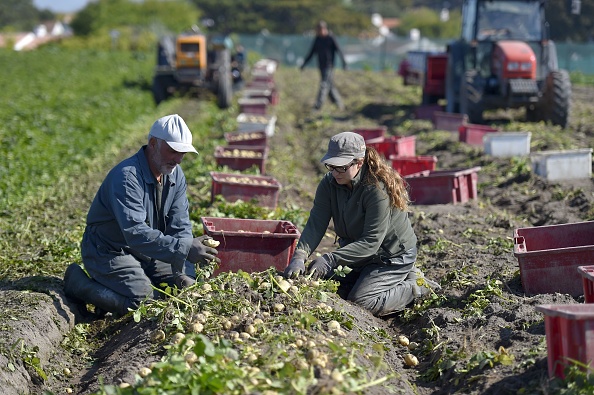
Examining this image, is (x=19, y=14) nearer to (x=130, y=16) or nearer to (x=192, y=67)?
(x=130, y=16)

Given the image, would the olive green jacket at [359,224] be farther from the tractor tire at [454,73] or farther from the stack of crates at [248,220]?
the tractor tire at [454,73]

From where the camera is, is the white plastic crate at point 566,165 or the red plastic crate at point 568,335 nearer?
the red plastic crate at point 568,335

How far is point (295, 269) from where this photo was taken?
602 centimetres

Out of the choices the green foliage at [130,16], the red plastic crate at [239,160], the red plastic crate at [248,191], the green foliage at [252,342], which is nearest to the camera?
the green foliage at [252,342]

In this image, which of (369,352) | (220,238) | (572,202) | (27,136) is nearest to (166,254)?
(220,238)

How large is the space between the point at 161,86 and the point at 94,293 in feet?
51.1

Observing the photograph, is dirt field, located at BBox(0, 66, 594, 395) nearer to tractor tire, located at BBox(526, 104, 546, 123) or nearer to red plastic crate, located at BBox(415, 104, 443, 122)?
tractor tire, located at BBox(526, 104, 546, 123)

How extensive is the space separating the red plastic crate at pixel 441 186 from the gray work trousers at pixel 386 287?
124 inches

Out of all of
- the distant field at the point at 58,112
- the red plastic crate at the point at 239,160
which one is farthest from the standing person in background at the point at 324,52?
the red plastic crate at the point at 239,160

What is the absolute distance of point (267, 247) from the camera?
662cm

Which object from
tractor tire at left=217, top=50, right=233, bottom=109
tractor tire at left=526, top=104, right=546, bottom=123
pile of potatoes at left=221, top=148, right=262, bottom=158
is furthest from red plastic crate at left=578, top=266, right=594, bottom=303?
tractor tire at left=217, top=50, right=233, bottom=109

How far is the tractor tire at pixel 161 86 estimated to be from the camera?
21.4 metres

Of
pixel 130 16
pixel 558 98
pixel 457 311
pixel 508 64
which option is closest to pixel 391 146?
Result: pixel 508 64

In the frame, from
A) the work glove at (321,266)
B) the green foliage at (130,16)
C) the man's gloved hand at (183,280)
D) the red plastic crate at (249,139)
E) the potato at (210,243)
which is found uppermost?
the green foliage at (130,16)
